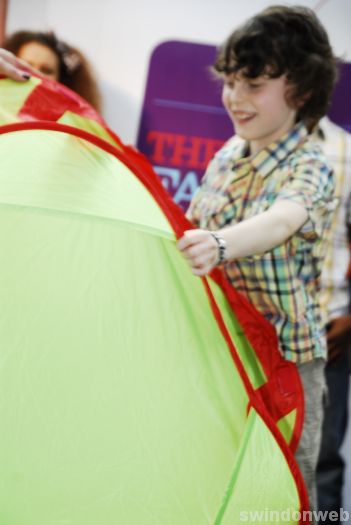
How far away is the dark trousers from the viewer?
1.39 metres

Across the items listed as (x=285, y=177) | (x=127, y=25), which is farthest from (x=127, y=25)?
(x=285, y=177)

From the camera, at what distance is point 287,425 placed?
821 millimetres

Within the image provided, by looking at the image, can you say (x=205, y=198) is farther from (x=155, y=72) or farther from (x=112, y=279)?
(x=155, y=72)

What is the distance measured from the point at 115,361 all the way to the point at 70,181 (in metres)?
0.26

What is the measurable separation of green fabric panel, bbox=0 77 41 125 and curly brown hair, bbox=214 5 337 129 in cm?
33

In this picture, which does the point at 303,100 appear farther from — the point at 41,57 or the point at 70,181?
the point at 41,57

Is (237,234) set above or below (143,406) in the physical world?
above

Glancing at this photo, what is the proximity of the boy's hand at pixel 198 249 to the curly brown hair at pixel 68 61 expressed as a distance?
1156 millimetres

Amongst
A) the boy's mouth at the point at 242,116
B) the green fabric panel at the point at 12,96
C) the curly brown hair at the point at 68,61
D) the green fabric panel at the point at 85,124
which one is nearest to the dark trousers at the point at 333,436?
the boy's mouth at the point at 242,116

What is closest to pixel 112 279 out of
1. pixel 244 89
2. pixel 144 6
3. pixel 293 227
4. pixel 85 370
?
pixel 85 370

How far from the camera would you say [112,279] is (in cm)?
73

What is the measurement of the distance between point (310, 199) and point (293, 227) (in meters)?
0.06

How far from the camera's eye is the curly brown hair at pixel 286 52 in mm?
888

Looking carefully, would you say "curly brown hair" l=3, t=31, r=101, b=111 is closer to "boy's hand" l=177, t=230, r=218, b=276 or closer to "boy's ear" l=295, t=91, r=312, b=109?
"boy's ear" l=295, t=91, r=312, b=109
